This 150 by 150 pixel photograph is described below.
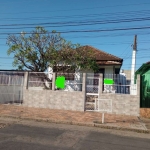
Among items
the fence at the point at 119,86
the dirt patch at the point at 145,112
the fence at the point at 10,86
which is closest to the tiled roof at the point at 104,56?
the fence at the point at 119,86

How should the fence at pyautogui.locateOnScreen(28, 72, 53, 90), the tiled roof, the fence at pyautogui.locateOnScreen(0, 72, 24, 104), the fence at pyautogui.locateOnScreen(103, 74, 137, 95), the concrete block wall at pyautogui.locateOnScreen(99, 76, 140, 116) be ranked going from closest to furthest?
the concrete block wall at pyautogui.locateOnScreen(99, 76, 140, 116), the fence at pyautogui.locateOnScreen(103, 74, 137, 95), the fence at pyautogui.locateOnScreen(28, 72, 53, 90), the fence at pyautogui.locateOnScreen(0, 72, 24, 104), the tiled roof

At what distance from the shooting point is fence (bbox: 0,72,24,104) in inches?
595

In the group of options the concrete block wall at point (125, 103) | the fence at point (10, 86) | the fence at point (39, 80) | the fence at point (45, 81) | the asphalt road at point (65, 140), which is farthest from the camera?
the fence at point (10, 86)

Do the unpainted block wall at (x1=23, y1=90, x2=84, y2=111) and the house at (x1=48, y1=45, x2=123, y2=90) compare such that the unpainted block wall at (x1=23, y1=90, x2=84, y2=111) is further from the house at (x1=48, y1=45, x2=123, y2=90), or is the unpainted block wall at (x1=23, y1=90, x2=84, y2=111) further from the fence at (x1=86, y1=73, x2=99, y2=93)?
the house at (x1=48, y1=45, x2=123, y2=90)

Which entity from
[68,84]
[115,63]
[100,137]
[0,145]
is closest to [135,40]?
[115,63]

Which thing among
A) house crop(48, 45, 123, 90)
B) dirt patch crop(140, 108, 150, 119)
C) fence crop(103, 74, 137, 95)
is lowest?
dirt patch crop(140, 108, 150, 119)

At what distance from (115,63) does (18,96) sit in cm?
825

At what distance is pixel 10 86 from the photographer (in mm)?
15422

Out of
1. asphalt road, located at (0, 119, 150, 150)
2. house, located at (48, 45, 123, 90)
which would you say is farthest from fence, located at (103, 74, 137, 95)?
asphalt road, located at (0, 119, 150, 150)

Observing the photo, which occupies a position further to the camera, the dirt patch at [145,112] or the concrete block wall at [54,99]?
the concrete block wall at [54,99]

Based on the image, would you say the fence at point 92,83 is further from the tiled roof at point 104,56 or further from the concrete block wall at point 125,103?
the tiled roof at point 104,56

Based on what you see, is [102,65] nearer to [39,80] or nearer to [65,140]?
[39,80]

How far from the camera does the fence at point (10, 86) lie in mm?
15125

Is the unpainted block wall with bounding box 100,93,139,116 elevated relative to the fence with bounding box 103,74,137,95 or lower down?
lower down
